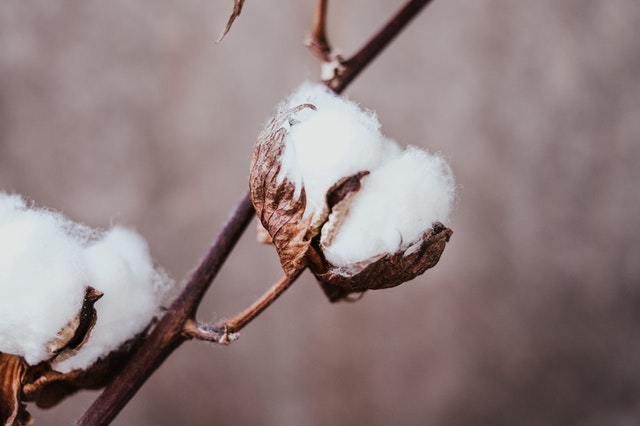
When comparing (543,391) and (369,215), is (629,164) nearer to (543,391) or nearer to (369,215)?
(543,391)

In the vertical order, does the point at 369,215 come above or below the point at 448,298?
below

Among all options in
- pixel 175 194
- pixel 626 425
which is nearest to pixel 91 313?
pixel 175 194

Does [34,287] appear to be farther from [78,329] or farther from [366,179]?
[366,179]

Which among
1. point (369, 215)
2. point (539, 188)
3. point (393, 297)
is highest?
point (539, 188)

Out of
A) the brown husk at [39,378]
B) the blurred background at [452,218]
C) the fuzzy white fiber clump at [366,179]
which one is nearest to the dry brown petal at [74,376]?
the brown husk at [39,378]

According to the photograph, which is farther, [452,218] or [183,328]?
[452,218]

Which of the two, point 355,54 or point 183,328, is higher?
point 355,54

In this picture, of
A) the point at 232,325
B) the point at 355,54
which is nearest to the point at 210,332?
the point at 232,325
